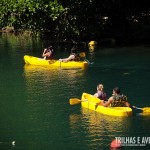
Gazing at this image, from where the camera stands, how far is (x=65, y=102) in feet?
69.6

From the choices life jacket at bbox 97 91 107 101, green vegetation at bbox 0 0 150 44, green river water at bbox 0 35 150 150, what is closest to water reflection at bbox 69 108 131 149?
green river water at bbox 0 35 150 150

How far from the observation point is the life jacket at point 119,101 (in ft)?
61.8

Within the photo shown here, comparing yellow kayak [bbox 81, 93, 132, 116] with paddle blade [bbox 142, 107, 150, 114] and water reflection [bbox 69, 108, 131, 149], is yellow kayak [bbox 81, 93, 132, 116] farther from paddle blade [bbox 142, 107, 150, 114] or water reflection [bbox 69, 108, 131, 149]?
paddle blade [bbox 142, 107, 150, 114]

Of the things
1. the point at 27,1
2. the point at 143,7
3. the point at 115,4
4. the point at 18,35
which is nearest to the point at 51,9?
the point at 27,1

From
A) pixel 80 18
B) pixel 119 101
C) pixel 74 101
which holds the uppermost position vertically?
pixel 80 18

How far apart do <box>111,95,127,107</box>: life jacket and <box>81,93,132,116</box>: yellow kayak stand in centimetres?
22

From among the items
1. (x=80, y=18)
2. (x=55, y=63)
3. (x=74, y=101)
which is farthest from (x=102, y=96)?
(x=80, y=18)

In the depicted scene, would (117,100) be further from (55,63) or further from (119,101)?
(55,63)

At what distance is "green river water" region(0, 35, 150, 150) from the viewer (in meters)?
16.7

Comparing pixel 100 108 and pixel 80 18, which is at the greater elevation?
pixel 80 18

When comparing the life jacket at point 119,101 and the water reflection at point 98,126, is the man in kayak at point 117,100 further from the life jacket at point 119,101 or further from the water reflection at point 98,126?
the water reflection at point 98,126

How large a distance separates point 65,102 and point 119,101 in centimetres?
308

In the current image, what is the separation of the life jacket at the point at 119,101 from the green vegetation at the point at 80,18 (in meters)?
18.7

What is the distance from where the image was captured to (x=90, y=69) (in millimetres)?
28984
